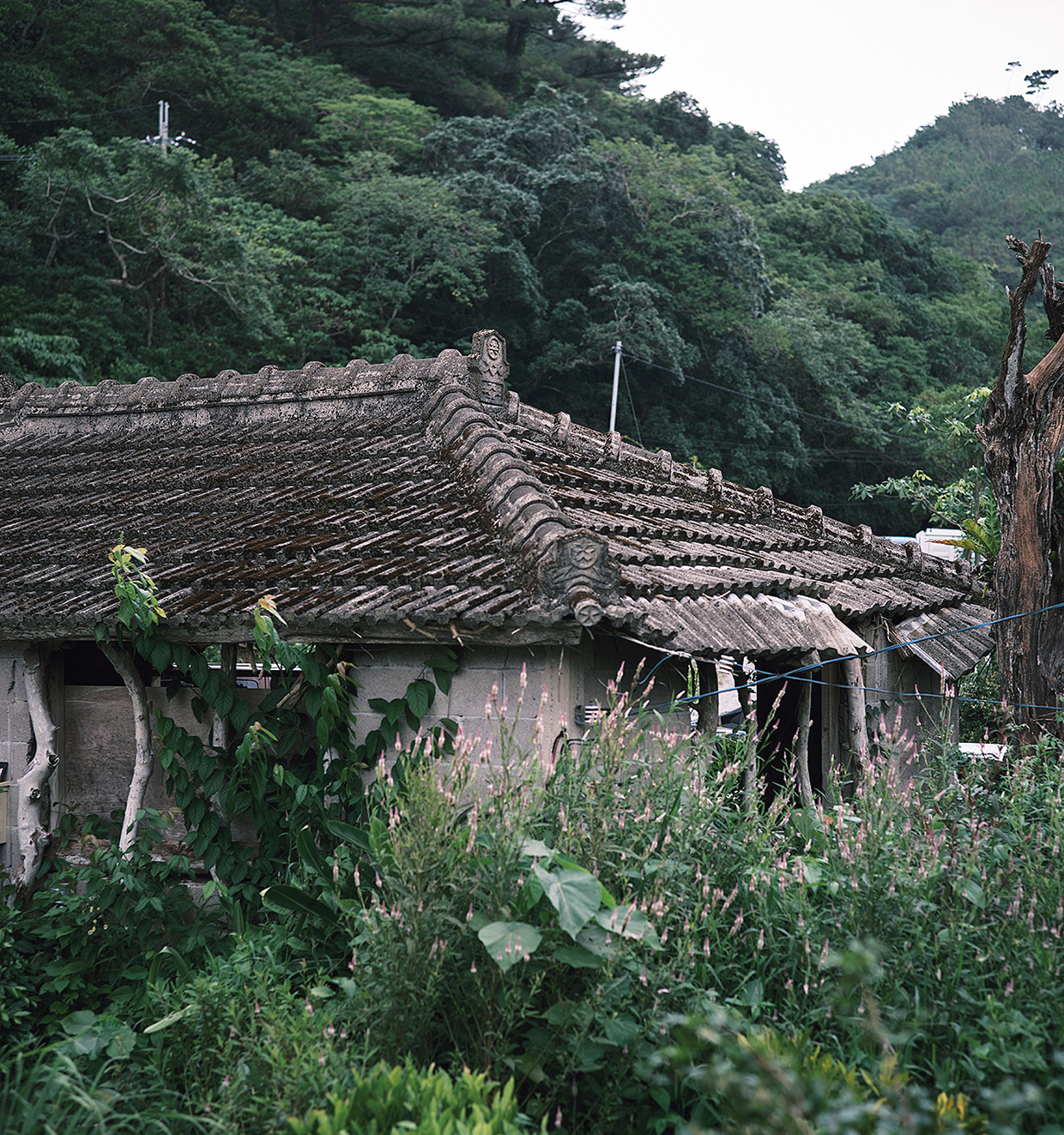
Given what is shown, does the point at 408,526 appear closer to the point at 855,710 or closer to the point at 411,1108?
the point at 411,1108

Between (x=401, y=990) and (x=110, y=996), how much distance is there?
113 inches

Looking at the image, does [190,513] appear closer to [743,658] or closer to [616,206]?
[743,658]

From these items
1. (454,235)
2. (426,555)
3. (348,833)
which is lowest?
(348,833)

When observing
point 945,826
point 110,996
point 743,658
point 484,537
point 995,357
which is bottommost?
point 110,996

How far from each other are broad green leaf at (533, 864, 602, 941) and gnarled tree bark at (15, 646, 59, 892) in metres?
4.24

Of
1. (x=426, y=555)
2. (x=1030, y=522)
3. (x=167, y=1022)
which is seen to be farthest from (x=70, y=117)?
(x=167, y=1022)

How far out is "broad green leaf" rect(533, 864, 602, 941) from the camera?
3.59 metres

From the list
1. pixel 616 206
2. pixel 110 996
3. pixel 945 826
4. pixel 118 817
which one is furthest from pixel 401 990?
pixel 616 206

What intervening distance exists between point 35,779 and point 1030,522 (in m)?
6.48

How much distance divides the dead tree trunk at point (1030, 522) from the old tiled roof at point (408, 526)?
1.02 m

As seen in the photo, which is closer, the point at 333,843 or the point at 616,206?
the point at 333,843

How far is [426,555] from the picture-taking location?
19.2 feet

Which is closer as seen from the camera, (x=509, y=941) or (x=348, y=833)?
(x=509, y=941)

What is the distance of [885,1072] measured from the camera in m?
2.92
